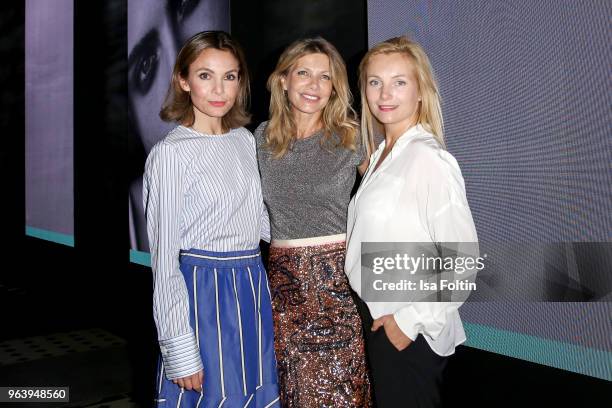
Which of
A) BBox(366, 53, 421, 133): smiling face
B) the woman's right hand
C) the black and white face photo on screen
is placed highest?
the black and white face photo on screen

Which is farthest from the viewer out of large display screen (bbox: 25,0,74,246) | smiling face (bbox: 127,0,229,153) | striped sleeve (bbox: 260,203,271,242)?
large display screen (bbox: 25,0,74,246)

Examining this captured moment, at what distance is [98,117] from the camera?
5.10 metres

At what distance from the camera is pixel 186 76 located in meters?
1.86

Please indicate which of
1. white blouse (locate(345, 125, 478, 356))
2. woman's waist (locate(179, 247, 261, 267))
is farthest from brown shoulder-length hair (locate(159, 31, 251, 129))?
white blouse (locate(345, 125, 478, 356))

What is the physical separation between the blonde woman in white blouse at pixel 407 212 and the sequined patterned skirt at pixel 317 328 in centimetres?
17

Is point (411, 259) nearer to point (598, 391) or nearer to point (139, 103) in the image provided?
point (598, 391)

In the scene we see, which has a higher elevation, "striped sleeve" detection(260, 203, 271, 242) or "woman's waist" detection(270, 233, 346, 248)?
"striped sleeve" detection(260, 203, 271, 242)

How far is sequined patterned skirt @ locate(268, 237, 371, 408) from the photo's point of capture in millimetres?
1915

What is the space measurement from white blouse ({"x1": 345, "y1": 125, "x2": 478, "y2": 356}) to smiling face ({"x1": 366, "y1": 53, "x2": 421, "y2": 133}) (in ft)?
0.23

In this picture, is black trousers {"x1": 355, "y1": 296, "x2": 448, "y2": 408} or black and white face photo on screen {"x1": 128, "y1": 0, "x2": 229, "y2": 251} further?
black and white face photo on screen {"x1": 128, "y1": 0, "x2": 229, "y2": 251}

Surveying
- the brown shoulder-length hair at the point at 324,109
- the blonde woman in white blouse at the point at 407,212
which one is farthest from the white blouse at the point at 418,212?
the brown shoulder-length hair at the point at 324,109

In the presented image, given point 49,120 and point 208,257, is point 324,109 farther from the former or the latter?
point 49,120

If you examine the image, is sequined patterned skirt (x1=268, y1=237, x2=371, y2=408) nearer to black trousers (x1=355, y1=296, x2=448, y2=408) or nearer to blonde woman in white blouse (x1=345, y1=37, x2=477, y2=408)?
blonde woman in white blouse (x1=345, y1=37, x2=477, y2=408)

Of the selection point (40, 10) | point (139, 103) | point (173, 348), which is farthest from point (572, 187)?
point (40, 10)
